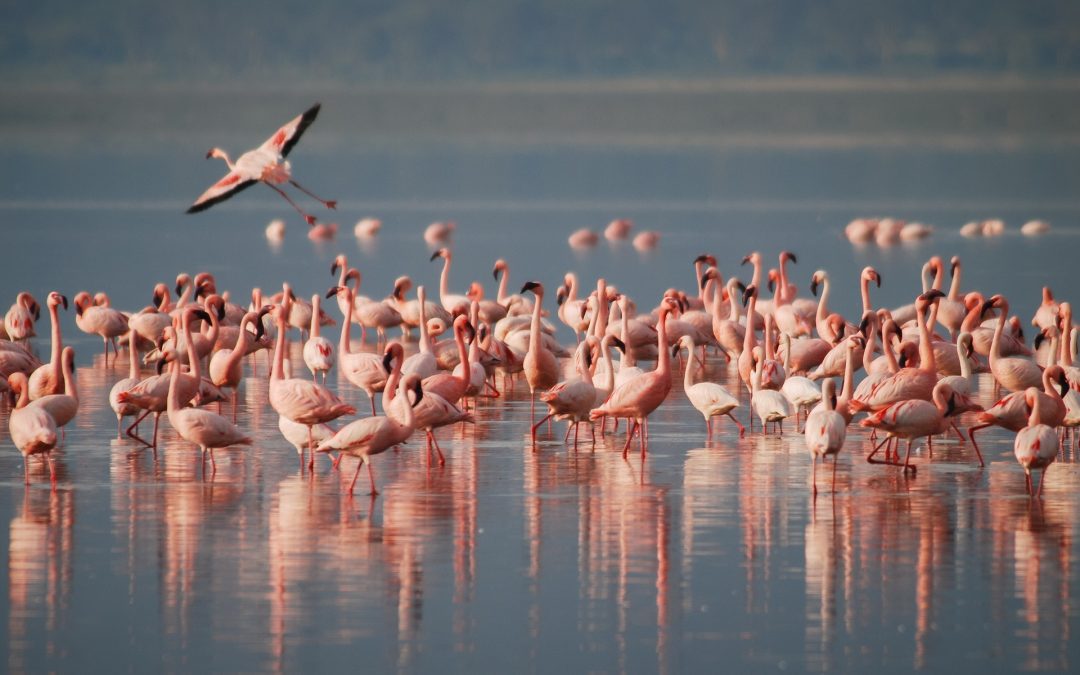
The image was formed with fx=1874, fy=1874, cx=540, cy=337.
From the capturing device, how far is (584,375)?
12.1 meters

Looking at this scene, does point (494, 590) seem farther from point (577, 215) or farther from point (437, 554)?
point (577, 215)

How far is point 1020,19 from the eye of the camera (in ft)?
439

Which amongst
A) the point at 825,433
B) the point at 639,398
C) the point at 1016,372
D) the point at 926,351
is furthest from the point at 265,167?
the point at 825,433

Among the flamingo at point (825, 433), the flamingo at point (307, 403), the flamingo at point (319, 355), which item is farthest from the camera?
the flamingo at point (319, 355)

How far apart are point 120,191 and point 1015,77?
9129 centimetres

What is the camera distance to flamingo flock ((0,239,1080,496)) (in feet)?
35.2

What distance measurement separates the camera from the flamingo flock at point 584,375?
1073 cm

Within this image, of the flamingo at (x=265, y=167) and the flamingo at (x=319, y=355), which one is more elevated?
the flamingo at (x=265, y=167)

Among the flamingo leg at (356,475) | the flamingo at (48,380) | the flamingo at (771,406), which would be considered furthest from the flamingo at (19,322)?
the flamingo at (771,406)

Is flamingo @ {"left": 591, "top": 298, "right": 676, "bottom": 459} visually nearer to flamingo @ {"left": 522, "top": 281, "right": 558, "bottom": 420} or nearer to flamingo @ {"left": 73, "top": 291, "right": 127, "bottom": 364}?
flamingo @ {"left": 522, "top": 281, "right": 558, "bottom": 420}

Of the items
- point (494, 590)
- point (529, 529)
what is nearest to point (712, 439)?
point (529, 529)

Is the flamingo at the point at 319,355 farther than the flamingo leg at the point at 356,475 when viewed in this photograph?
Yes

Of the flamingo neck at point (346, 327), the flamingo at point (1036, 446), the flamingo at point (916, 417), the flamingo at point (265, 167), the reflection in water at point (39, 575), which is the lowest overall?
the reflection in water at point (39, 575)

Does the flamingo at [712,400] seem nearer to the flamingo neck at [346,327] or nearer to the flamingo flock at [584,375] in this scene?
the flamingo flock at [584,375]
